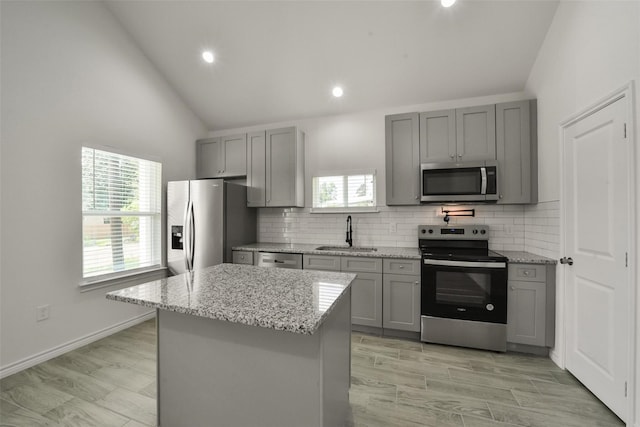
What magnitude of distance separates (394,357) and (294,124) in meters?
3.26

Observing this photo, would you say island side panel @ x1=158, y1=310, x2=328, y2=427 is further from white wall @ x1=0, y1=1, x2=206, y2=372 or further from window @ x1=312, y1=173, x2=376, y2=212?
window @ x1=312, y1=173, x2=376, y2=212

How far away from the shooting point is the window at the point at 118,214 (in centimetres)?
283

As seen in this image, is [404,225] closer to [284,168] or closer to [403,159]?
[403,159]

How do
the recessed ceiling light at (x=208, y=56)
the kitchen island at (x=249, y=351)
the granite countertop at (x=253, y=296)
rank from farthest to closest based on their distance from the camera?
1. the recessed ceiling light at (x=208, y=56)
2. the kitchen island at (x=249, y=351)
3. the granite countertop at (x=253, y=296)

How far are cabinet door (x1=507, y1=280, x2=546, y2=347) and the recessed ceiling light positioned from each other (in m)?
4.09

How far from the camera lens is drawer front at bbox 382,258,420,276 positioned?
278 cm

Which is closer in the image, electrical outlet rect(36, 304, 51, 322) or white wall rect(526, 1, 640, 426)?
white wall rect(526, 1, 640, 426)

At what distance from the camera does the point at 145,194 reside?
3445 millimetres

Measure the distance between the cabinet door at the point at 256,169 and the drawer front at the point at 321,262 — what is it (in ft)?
3.67

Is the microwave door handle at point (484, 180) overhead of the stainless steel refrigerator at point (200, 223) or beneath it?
overhead

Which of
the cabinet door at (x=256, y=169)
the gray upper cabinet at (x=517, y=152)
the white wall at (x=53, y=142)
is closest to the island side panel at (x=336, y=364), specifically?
the gray upper cabinet at (x=517, y=152)

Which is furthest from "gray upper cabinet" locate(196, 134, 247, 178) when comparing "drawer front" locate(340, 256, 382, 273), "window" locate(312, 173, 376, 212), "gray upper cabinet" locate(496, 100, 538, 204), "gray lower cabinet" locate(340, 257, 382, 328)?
"gray upper cabinet" locate(496, 100, 538, 204)

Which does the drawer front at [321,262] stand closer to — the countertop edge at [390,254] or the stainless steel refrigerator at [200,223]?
the countertop edge at [390,254]

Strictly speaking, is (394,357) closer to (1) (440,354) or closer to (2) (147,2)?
(1) (440,354)
